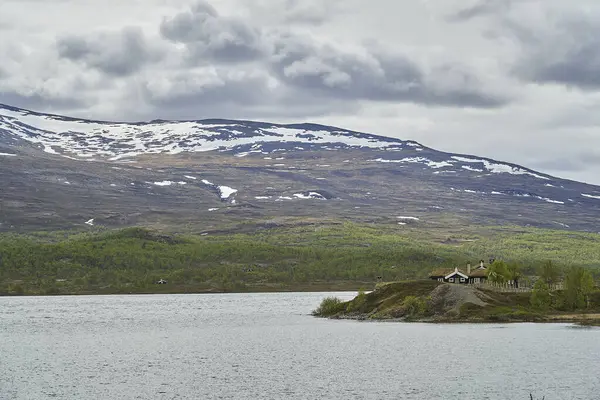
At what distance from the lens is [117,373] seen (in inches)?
4008

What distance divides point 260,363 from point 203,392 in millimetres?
23058

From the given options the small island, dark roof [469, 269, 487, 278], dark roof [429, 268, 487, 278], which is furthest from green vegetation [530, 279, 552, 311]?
dark roof [429, 268, 487, 278]

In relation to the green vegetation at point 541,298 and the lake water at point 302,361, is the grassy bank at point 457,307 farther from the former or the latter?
the lake water at point 302,361

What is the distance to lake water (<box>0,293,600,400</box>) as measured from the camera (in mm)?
86500

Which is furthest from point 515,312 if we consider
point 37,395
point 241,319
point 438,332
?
point 37,395

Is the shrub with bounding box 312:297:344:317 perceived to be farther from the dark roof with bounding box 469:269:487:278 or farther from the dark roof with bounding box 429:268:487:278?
the dark roof with bounding box 469:269:487:278

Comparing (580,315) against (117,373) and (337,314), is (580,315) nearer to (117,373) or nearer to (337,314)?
(337,314)

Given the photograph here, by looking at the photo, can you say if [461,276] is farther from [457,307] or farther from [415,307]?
[457,307]

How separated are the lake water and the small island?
7.22 metres

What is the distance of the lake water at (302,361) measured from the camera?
8650 centimetres

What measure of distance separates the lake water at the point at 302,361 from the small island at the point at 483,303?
7.22m

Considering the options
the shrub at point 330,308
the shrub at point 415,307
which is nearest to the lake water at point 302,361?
the shrub at point 415,307

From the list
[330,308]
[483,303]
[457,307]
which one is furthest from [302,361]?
[330,308]

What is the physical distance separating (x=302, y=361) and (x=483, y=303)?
5694cm
